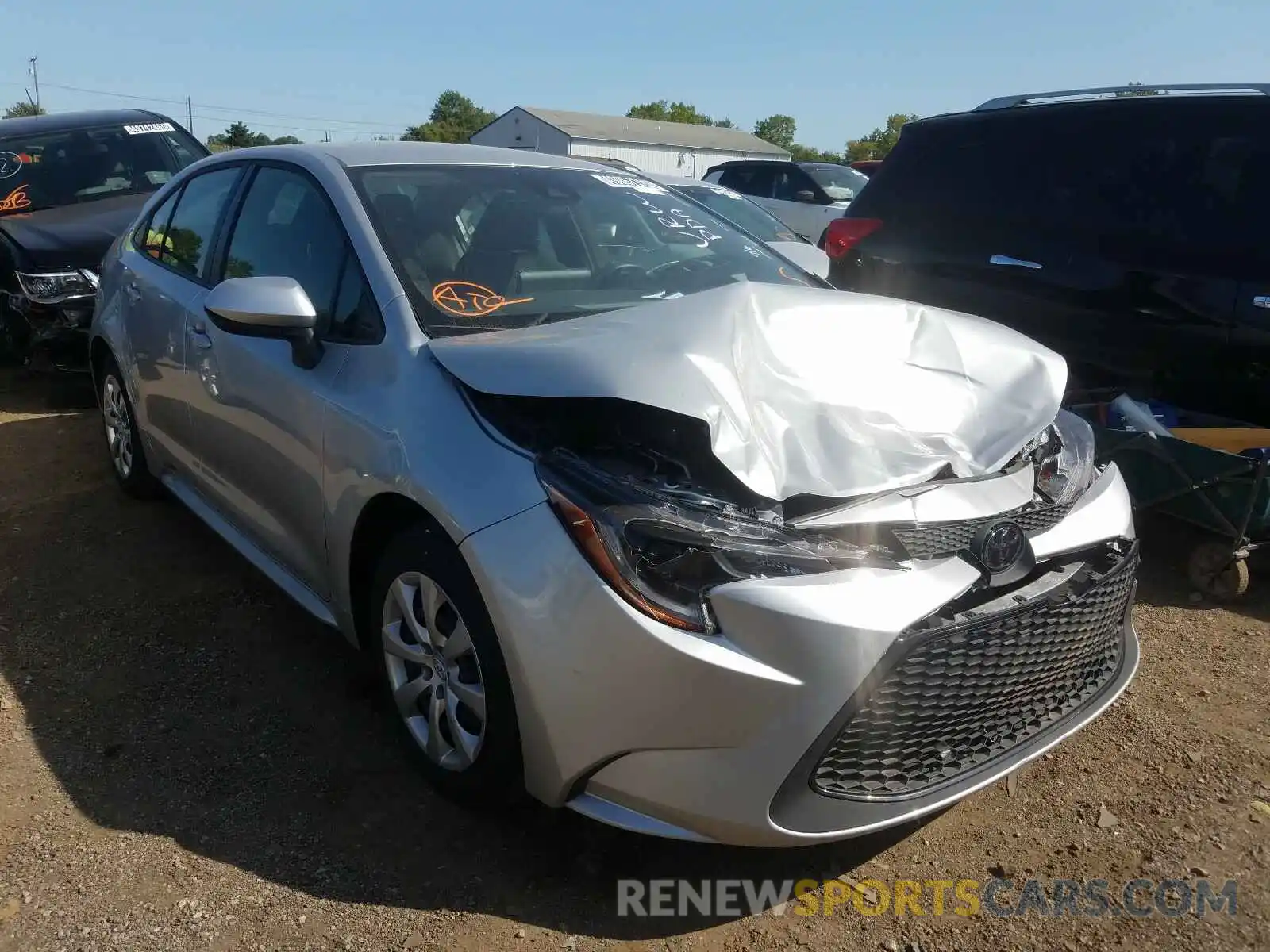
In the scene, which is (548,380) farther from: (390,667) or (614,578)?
(390,667)

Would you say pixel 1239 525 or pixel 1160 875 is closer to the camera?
pixel 1160 875

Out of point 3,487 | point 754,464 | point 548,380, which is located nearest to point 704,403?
point 754,464

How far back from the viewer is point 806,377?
2500mm

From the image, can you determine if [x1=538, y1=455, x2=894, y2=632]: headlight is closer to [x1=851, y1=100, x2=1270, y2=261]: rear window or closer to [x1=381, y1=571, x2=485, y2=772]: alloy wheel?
[x1=381, y1=571, x2=485, y2=772]: alloy wheel

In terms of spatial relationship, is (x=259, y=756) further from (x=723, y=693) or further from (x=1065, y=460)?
(x=1065, y=460)

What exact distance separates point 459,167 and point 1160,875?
294 cm

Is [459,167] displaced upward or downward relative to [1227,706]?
upward

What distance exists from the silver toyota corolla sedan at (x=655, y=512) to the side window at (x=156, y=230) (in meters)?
1.23

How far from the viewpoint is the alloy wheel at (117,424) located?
4605 millimetres

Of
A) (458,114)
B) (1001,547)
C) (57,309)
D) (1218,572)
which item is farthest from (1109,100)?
(458,114)

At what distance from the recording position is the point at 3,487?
512cm

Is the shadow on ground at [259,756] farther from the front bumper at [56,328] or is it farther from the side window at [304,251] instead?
the front bumper at [56,328]

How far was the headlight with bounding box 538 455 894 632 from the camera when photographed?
1999 mm

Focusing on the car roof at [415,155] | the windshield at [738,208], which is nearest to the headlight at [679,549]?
the car roof at [415,155]
